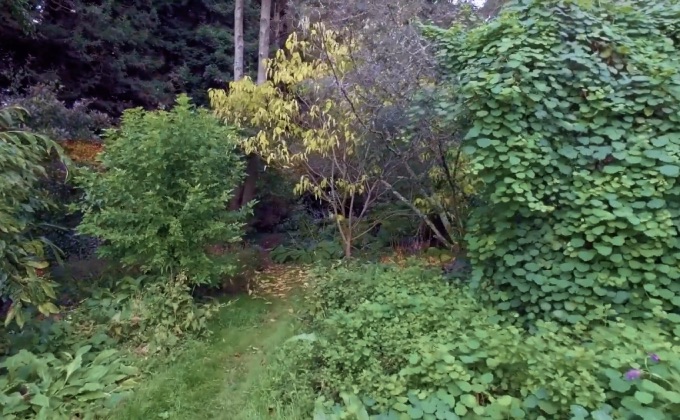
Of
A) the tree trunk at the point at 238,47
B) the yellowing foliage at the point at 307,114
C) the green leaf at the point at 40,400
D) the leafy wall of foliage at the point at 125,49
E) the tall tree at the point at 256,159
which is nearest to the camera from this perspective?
the green leaf at the point at 40,400

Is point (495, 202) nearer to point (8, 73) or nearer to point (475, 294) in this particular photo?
point (475, 294)

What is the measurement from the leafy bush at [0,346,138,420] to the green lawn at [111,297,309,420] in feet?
0.63

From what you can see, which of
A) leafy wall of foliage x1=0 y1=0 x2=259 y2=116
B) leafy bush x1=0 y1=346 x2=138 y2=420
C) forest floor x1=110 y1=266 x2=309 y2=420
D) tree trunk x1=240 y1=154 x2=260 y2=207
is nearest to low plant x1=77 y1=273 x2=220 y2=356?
forest floor x1=110 y1=266 x2=309 y2=420

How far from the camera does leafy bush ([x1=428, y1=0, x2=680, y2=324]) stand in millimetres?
3158

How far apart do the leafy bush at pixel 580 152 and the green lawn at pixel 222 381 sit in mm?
1920

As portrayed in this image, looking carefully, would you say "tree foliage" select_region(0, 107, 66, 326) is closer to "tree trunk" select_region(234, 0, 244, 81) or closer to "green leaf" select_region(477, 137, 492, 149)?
"green leaf" select_region(477, 137, 492, 149)

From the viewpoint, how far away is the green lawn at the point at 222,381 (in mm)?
3211

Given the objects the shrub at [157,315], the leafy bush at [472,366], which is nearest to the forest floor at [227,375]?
the shrub at [157,315]

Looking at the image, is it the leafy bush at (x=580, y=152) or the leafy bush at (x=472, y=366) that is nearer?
the leafy bush at (x=472, y=366)

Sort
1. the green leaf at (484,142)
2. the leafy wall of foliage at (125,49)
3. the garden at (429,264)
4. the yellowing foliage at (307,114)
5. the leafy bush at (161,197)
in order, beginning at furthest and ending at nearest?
the leafy wall of foliage at (125,49), the yellowing foliage at (307,114), the leafy bush at (161,197), the green leaf at (484,142), the garden at (429,264)

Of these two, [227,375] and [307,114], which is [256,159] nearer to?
[307,114]

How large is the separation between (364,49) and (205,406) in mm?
4189

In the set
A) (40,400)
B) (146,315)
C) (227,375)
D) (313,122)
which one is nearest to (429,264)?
(313,122)

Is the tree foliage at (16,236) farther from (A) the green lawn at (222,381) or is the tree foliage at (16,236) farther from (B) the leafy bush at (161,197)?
(B) the leafy bush at (161,197)
